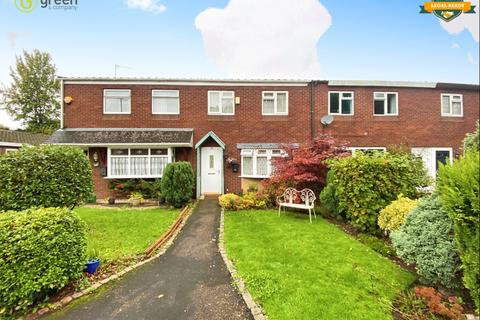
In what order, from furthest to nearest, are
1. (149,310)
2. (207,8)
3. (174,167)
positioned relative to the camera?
(207,8) < (174,167) < (149,310)

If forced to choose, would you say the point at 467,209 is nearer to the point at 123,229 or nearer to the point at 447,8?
the point at 123,229

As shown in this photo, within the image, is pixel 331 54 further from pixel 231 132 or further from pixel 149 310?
pixel 149 310

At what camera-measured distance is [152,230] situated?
6.18 m

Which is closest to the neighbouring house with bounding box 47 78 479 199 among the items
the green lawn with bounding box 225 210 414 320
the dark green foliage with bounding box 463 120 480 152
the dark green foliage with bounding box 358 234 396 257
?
the green lawn with bounding box 225 210 414 320

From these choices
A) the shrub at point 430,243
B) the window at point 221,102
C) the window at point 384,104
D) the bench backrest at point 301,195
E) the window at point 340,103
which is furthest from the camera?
the window at point 384,104

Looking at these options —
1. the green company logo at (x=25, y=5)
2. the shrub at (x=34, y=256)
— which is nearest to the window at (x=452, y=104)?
the shrub at (x=34, y=256)

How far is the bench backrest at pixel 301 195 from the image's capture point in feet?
24.5

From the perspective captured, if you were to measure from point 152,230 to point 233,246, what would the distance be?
2.76 m

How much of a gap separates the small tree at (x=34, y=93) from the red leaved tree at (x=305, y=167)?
3281 centimetres

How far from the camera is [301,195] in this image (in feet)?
26.0

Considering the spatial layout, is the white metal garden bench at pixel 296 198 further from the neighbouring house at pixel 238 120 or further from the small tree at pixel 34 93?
the small tree at pixel 34 93

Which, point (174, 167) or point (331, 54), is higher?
point (331, 54)

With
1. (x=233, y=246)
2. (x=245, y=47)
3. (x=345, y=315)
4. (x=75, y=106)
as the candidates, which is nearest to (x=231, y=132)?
(x=245, y=47)

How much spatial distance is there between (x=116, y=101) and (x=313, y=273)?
41.7ft
